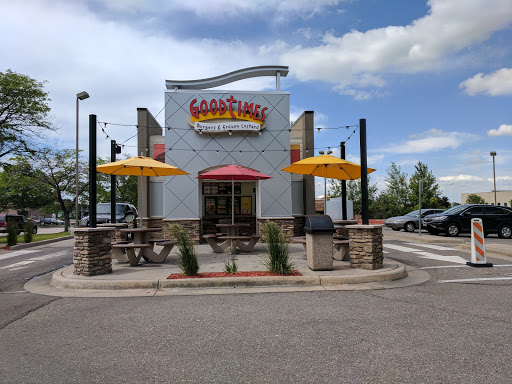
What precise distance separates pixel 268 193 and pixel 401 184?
23.3 m

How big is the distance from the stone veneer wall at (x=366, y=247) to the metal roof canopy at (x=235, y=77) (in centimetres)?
850

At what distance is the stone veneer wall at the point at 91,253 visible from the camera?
7391 mm

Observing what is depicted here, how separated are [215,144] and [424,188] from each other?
80.9 ft

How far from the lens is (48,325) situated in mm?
4695

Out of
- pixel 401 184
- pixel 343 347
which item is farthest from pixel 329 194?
pixel 343 347

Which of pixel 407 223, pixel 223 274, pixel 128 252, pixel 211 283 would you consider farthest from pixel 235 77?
pixel 407 223

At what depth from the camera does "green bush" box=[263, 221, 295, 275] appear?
7.20 meters

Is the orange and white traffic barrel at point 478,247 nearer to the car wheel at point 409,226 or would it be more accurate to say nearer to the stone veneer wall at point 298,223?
the stone veneer wall at point 298,223

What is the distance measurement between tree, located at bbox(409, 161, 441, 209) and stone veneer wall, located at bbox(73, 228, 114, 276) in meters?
29.0

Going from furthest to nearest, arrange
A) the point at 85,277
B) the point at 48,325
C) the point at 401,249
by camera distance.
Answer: the point at 401,249 → the point at 85,277 → the point at 48,325

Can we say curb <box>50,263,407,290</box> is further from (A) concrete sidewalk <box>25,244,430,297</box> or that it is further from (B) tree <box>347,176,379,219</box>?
(B) tree <box>347,176,379,219</box>

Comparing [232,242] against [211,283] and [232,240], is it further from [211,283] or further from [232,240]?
[211,283]

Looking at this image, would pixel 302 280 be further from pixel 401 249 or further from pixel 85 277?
pixel 401 249

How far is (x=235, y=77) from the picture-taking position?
48.5 ft
